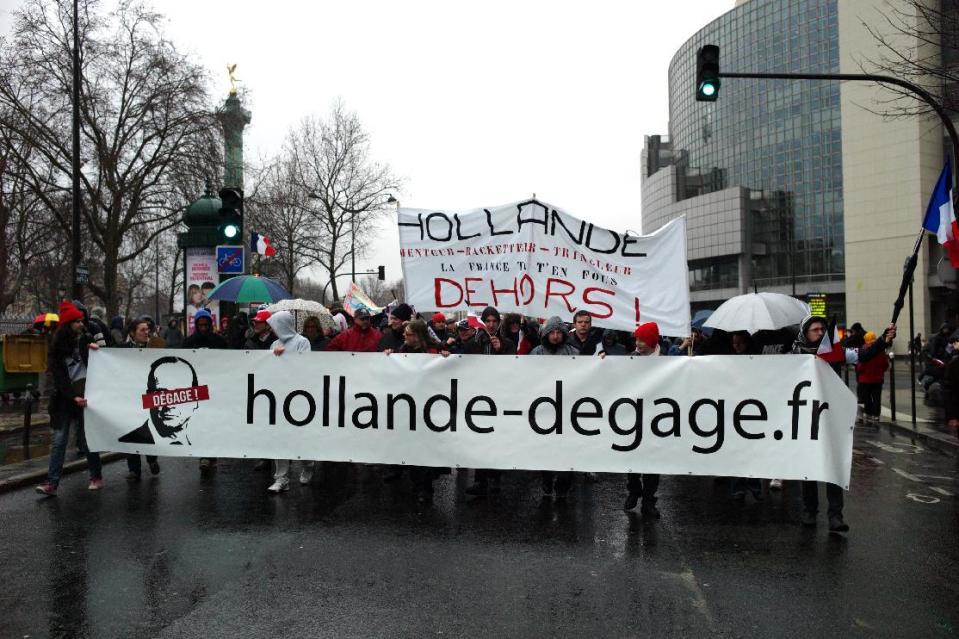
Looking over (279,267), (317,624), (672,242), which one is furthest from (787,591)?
(279,267)

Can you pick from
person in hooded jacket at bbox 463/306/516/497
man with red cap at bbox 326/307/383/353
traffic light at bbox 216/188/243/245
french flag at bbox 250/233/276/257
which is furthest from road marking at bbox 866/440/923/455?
french flag at bbox 250/233/276/257

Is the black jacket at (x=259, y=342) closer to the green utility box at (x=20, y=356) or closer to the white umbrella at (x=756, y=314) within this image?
the white umbrella at (x=756, y=314)

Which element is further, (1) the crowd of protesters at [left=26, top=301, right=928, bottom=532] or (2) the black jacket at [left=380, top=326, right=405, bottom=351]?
(2) the black jacket at [left=380, top=326, right=405, bottom=351]

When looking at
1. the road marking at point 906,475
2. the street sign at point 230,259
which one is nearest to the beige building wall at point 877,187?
the road marking at point 906,475

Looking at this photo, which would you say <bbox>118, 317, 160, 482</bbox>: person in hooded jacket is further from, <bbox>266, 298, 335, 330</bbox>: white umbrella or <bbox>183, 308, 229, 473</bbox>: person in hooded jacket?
<bbox>266, 298, 335, 330</bbox>: white umbrella

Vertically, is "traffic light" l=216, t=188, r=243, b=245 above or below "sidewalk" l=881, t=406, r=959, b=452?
above

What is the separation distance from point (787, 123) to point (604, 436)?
231 feet

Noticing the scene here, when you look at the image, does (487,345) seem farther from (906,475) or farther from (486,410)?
(906,475)

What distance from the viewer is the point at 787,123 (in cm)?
7019

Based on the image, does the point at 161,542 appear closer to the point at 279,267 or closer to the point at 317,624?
the point at 317,624

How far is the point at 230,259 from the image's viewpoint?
40.6 feet

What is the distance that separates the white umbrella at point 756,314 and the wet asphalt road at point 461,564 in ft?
5.65

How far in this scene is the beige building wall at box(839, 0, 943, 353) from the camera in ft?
162

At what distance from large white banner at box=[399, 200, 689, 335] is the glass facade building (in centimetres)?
6100
